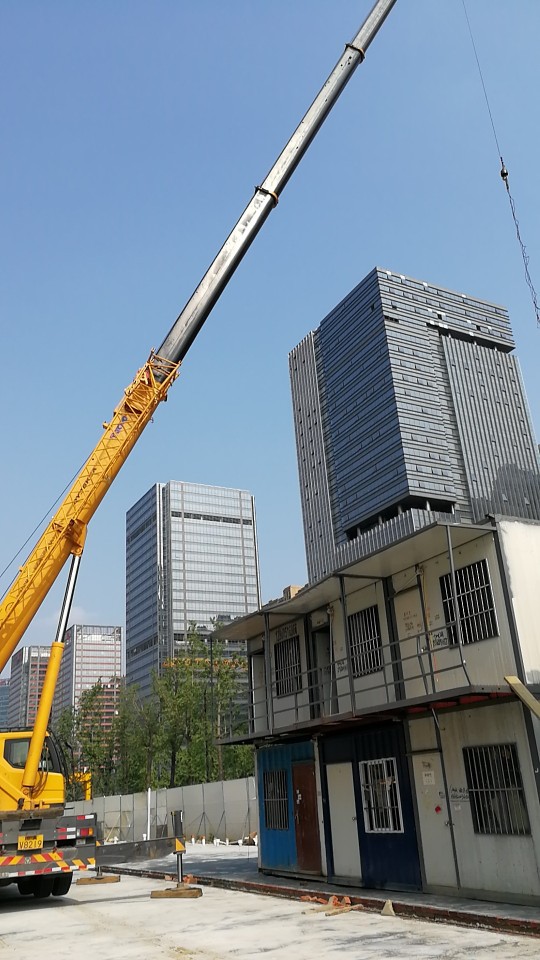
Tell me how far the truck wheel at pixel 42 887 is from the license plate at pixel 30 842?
8.21ft

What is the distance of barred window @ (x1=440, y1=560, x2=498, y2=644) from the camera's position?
1377 cm

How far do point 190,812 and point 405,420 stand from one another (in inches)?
3802

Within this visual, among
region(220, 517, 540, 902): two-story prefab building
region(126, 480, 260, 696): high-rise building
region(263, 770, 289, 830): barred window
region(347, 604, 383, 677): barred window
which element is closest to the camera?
region(220, 517, 540, 902): two-story prefab building

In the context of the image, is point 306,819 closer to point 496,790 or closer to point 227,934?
point 496,790

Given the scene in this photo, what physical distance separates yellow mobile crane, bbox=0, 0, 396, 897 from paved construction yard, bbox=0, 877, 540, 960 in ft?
4.05

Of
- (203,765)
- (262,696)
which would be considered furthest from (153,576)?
(262,696)

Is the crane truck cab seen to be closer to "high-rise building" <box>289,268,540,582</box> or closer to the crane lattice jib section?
the crane lattice jib section

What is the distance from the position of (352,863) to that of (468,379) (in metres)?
130

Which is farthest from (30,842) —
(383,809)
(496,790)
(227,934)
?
(496,790)

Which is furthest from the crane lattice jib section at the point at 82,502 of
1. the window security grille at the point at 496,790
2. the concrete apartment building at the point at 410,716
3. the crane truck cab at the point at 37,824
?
the window security grille at the point at 496,790

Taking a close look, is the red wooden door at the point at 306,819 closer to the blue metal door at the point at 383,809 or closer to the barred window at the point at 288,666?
the blue metal door at the point at 383,809

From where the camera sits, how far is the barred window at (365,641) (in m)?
16.8

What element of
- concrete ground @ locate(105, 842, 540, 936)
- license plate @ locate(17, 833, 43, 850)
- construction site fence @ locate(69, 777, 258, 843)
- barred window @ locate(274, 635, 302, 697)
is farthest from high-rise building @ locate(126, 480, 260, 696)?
license plate @ locate(17, 833, 43, 850)

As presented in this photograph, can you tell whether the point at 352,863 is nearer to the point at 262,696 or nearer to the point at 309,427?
the point at 262,696
